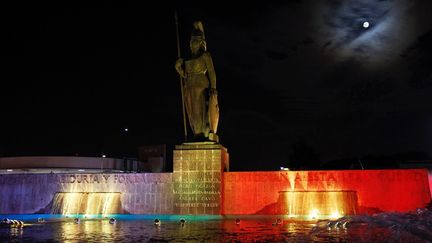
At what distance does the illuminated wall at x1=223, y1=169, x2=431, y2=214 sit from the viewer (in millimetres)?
17031

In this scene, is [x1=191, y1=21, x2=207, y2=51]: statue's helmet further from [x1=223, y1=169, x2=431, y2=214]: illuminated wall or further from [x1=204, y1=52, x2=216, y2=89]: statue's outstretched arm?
[x1=223, y1=169, x2=431, y2=214]: illuminated wall

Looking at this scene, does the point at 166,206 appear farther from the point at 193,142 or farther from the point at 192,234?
the point at 192,234

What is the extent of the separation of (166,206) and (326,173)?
683 cm

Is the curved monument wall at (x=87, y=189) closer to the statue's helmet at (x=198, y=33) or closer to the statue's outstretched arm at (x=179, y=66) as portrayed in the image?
the statue's outstretched arm at (x=179, y=66)

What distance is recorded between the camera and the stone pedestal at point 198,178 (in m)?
18.2

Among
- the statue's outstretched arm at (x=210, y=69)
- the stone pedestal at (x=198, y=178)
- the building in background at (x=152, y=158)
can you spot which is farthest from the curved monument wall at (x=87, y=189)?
the building in background at (x=152, y=158)

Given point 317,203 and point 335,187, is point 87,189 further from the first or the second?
point 335,187

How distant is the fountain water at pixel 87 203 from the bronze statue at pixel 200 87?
15.2ft

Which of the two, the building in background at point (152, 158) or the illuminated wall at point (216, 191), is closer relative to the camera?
the illuminated wall at point (216, 191)

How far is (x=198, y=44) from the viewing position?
62.3ft

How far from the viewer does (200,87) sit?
19.0 meters

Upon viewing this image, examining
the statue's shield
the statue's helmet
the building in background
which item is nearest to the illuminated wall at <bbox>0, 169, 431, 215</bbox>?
the statue's shield

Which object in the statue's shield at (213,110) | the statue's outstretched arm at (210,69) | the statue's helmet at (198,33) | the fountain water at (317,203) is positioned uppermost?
the statue's helmet at (198,33)

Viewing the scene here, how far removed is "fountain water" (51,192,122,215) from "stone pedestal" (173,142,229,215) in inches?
112
